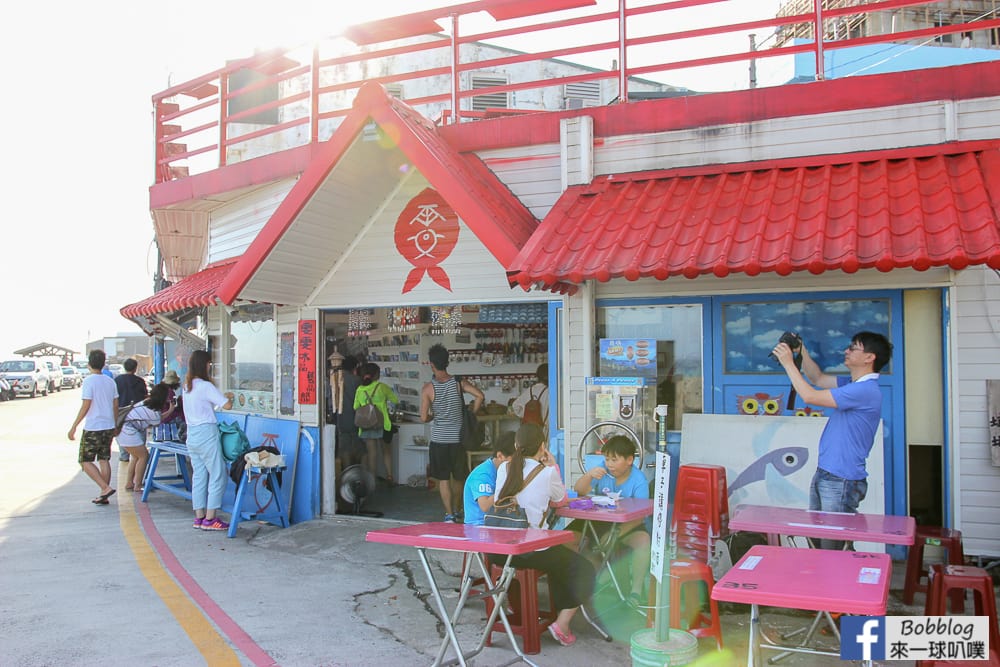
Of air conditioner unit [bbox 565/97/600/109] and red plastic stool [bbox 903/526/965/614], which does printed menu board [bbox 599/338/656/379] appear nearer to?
red plastic stool [bbox 903/526/965/614]

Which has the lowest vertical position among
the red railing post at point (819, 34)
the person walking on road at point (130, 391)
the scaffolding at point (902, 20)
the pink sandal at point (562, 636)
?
the pink sandal at point (562, 636)

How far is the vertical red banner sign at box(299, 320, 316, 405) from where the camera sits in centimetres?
915

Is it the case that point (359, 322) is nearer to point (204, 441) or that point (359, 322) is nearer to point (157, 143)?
point (204, 441)

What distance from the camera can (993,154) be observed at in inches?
244

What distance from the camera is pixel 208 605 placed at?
20.1 feet

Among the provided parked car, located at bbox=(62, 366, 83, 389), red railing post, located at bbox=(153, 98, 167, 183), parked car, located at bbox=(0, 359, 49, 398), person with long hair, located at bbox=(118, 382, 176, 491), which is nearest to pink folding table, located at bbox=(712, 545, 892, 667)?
person with long hair, located at bbox=(118, 382, 176, 491)

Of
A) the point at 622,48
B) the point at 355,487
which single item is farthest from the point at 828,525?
the point at 355,487

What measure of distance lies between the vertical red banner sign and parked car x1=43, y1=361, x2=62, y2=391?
4036 centimetres

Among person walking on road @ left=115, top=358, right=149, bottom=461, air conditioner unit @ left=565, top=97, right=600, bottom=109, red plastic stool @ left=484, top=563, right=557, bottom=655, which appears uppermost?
air conditioner unit @ left=565, top=97, right=600, bottom=109

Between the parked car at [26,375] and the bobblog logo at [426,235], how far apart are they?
1431 inches

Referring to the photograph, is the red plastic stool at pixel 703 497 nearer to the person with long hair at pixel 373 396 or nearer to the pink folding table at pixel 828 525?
the pink folding table at pixel 828 525

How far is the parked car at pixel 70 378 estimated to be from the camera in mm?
50078

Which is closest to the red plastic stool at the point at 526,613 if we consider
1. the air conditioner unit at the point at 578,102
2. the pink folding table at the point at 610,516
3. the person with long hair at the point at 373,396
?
the pink folding table at the point at 610,516

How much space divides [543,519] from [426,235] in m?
3.96
